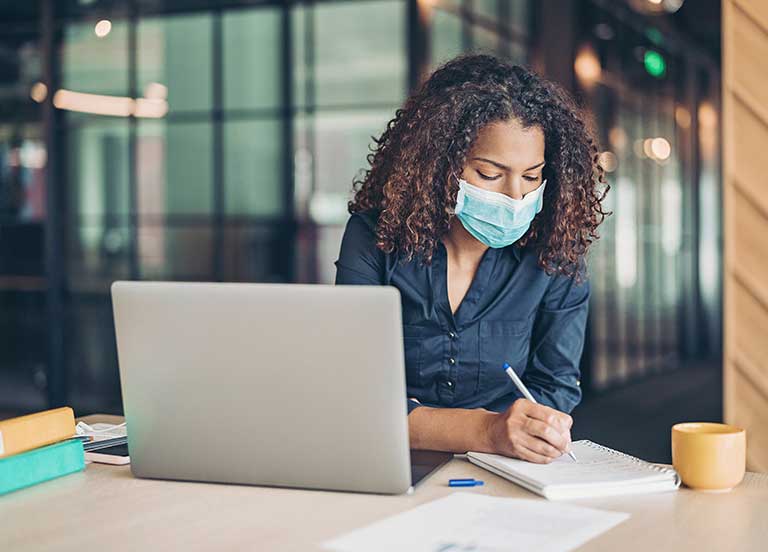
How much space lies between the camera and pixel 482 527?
1.30 m

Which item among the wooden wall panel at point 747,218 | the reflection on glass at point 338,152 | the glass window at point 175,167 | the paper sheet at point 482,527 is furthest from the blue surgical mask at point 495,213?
the glass window at point 175,167

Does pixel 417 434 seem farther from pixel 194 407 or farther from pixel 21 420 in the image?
pixel 21 420

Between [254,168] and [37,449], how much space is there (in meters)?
4.34

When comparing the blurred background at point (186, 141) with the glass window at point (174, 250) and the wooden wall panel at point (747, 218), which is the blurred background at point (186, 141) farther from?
the wooden wall panel at point (747, 218)

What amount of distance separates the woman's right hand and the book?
713mm

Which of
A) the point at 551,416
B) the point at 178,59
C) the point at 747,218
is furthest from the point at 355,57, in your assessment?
the point at 551,416

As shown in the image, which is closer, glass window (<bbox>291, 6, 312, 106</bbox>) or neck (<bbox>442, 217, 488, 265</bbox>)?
neck (<bbox>442, 217, 488, 265</bbox>)

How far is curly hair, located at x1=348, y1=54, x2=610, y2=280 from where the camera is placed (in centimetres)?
204

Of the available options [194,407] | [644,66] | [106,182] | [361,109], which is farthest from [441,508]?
[644,66]

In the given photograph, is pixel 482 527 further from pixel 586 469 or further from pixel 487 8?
pixel 487 8

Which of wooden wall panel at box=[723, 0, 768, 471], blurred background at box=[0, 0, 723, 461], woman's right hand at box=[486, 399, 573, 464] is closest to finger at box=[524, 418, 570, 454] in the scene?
woman's right hand at box=[486, 399, 573, 464]

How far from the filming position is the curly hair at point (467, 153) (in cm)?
204

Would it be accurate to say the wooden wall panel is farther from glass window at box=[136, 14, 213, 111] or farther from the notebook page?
glass window at box=[136, 14, 213, 111]

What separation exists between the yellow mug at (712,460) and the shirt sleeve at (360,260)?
790mm
